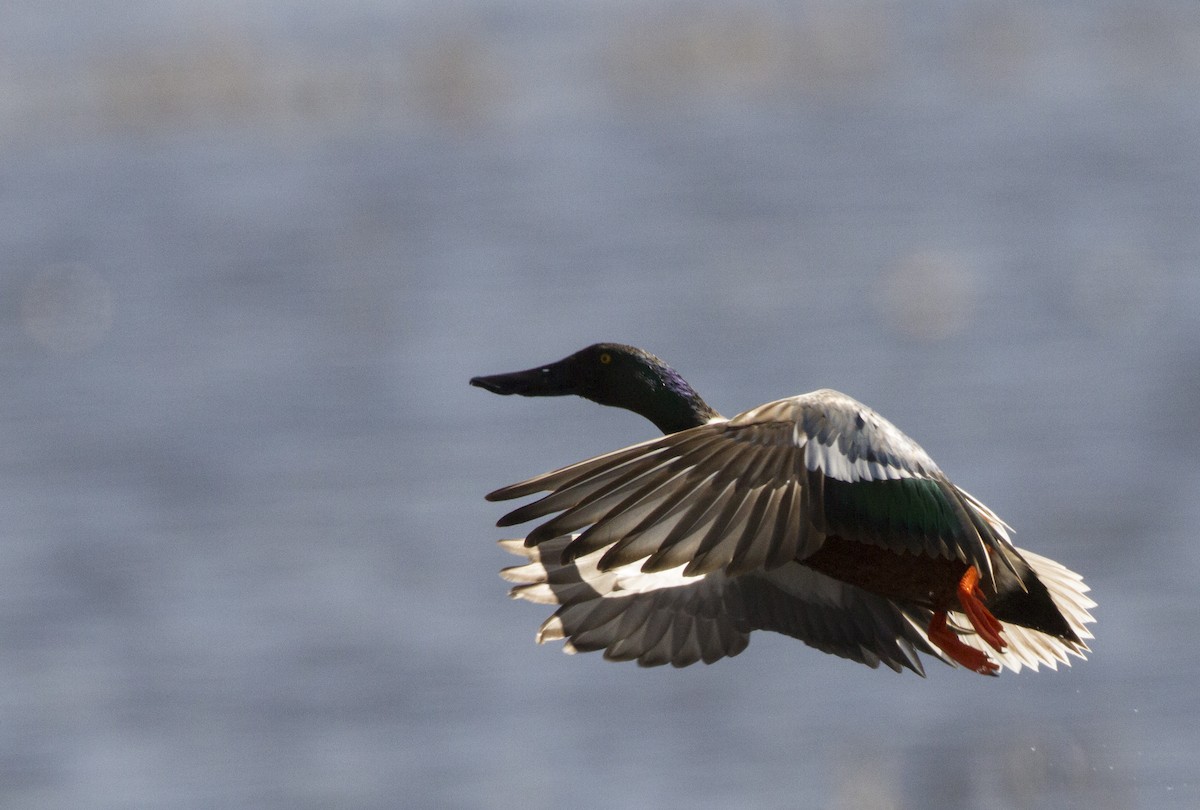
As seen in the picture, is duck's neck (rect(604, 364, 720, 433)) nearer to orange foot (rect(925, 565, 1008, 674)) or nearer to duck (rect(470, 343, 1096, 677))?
duck (rect(470, 343, 1096, 677))

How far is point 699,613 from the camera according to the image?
203 inches

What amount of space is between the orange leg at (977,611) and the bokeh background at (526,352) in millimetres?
3356

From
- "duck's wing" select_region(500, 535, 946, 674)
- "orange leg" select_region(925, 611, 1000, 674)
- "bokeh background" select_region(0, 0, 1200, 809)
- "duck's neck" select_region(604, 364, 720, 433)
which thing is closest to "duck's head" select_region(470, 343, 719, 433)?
"duck's neck" select_region(604, 364, 720, 433)

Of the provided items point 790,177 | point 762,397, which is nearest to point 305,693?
point 762,397

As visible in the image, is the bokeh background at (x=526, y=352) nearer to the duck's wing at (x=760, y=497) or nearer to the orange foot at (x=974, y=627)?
the orange foot at (x=974, y=627)

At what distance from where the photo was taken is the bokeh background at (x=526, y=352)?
9977 millimetres

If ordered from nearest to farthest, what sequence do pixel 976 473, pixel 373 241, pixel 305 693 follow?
pixel 305 693, pixel 976 473, pixel 373 241

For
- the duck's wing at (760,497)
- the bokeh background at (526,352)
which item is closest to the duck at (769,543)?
the duck's wing at (760,497)

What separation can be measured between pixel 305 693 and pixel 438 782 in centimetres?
155

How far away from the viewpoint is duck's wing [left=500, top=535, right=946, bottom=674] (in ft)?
16.5

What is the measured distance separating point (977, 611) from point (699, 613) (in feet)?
2.59

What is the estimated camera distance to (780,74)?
1975 centimetres

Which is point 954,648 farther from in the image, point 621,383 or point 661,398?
point 621,383

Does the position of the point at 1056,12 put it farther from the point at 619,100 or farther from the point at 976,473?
the point at 976,473
